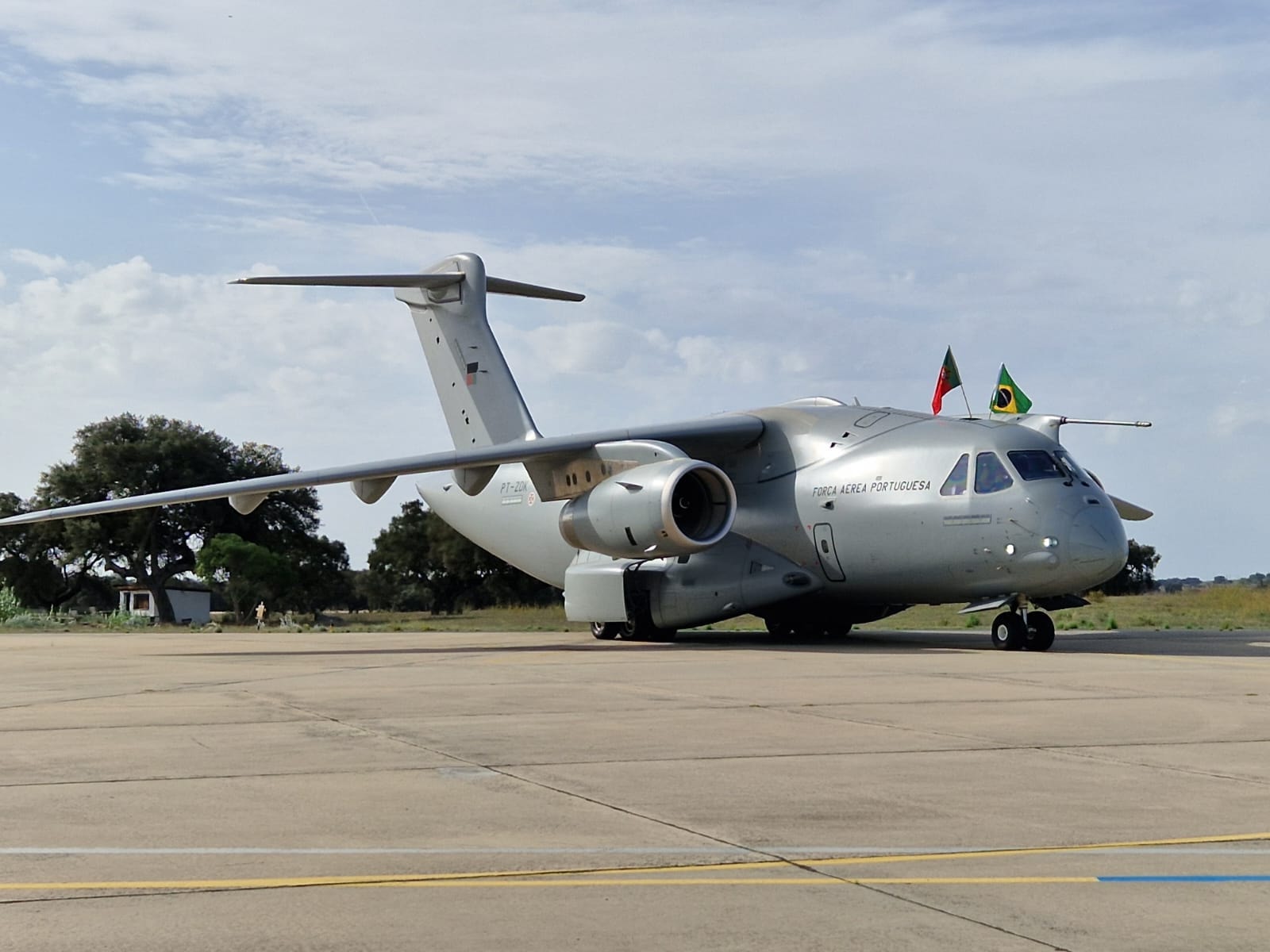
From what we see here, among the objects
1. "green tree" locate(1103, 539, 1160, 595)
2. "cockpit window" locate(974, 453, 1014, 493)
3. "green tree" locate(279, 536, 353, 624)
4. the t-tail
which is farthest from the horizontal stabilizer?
"green tree" locate(1103, 539, 1160, 595)

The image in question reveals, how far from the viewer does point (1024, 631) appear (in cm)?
1988

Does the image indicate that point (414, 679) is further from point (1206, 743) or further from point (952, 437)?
point (952, 437)

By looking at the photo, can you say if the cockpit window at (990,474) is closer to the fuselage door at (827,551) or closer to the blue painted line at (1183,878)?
the fuselage door at (827,551)

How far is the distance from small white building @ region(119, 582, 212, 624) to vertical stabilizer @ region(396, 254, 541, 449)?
1183 inches

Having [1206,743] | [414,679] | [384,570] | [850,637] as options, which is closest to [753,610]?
[850,637]

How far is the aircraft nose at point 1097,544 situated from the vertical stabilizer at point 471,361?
11333 millimetres

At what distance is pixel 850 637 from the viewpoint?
24969 mm

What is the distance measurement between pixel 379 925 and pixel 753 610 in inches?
726

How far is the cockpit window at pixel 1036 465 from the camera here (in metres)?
19.4

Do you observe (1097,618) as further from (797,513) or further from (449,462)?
(449,462)

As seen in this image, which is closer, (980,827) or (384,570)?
(980,827)

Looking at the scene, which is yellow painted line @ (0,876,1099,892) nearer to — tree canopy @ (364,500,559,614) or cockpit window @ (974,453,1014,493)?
cockpit window @ (974,453,1014,493)

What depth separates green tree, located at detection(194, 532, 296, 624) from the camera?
157 feet

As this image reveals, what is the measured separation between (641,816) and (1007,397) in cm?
2698
